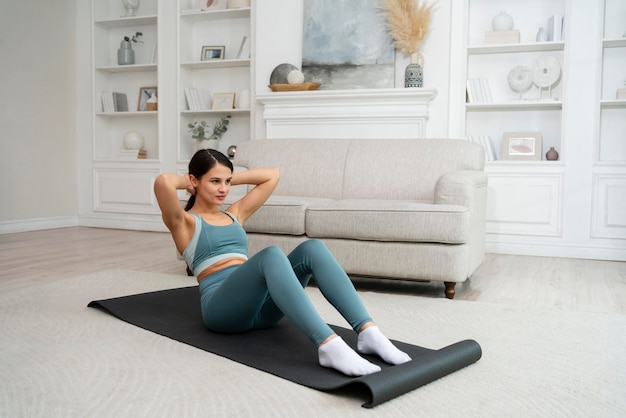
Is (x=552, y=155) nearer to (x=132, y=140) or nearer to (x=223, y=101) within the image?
(x=223, y=101)

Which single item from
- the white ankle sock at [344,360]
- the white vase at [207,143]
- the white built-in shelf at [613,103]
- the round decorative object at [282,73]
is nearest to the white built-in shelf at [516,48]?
the white built-in shelf at [613,103]

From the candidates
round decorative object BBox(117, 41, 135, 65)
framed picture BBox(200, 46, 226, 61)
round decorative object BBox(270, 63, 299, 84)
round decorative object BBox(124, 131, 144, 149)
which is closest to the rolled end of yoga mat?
round decorative object BBox(270, 63, 299, 84)

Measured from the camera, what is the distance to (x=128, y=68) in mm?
6219

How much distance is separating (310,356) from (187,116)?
4442 mm

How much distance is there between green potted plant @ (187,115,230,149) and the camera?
5762 mm

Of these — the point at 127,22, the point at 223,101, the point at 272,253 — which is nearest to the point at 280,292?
the point at 272,253

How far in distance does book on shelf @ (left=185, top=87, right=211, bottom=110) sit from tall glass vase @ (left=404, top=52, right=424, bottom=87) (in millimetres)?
2080

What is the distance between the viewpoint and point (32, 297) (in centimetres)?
285

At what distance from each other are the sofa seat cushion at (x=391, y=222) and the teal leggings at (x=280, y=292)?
1.08 meters

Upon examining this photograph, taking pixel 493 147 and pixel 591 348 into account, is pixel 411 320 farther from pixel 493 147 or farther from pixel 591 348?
pixel 493 147

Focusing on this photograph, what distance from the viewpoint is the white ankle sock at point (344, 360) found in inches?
65.5

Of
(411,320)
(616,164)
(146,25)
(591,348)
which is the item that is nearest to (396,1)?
(616,164)

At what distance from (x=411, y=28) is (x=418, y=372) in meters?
3.72

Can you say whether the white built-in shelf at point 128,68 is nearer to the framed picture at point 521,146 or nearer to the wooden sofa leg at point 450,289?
the framed picture at point 521,146
